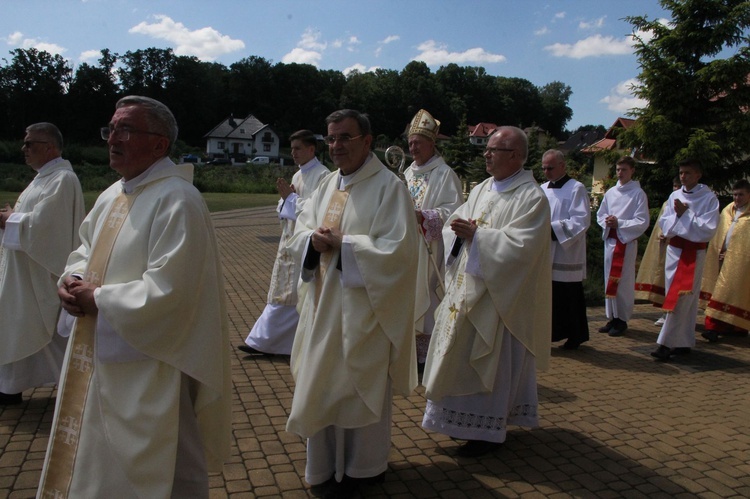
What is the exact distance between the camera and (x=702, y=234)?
7523 mm

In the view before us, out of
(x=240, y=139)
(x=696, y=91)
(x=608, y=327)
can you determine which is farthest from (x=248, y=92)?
(x=608, y=327)

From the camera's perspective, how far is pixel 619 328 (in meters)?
8.65

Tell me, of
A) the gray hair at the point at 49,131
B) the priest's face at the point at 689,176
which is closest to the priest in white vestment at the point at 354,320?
the gray hair at the point at 49,131

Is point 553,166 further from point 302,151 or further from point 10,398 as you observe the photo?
point 10,398

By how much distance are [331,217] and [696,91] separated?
1378 centimetres

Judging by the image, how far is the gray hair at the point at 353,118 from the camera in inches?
156

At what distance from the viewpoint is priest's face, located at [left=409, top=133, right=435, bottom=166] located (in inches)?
259

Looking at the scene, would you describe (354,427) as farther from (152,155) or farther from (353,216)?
(152,155)

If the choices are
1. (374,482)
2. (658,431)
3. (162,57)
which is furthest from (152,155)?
(162,57)

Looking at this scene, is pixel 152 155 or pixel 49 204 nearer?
pixel 152 155

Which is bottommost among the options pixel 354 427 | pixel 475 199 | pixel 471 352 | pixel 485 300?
pixel 354 427

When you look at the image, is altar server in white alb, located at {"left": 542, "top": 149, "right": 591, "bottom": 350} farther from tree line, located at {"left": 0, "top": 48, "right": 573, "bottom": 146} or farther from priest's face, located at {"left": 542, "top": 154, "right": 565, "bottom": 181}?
tree line, located at {"left": 0, "top": 48, "right": 573, "bottom": 146}

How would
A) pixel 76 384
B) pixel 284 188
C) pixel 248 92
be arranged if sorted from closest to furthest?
1. pixel 76 384
2. pixel 284 188
3. pixel 248 92

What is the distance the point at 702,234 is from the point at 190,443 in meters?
6.53
